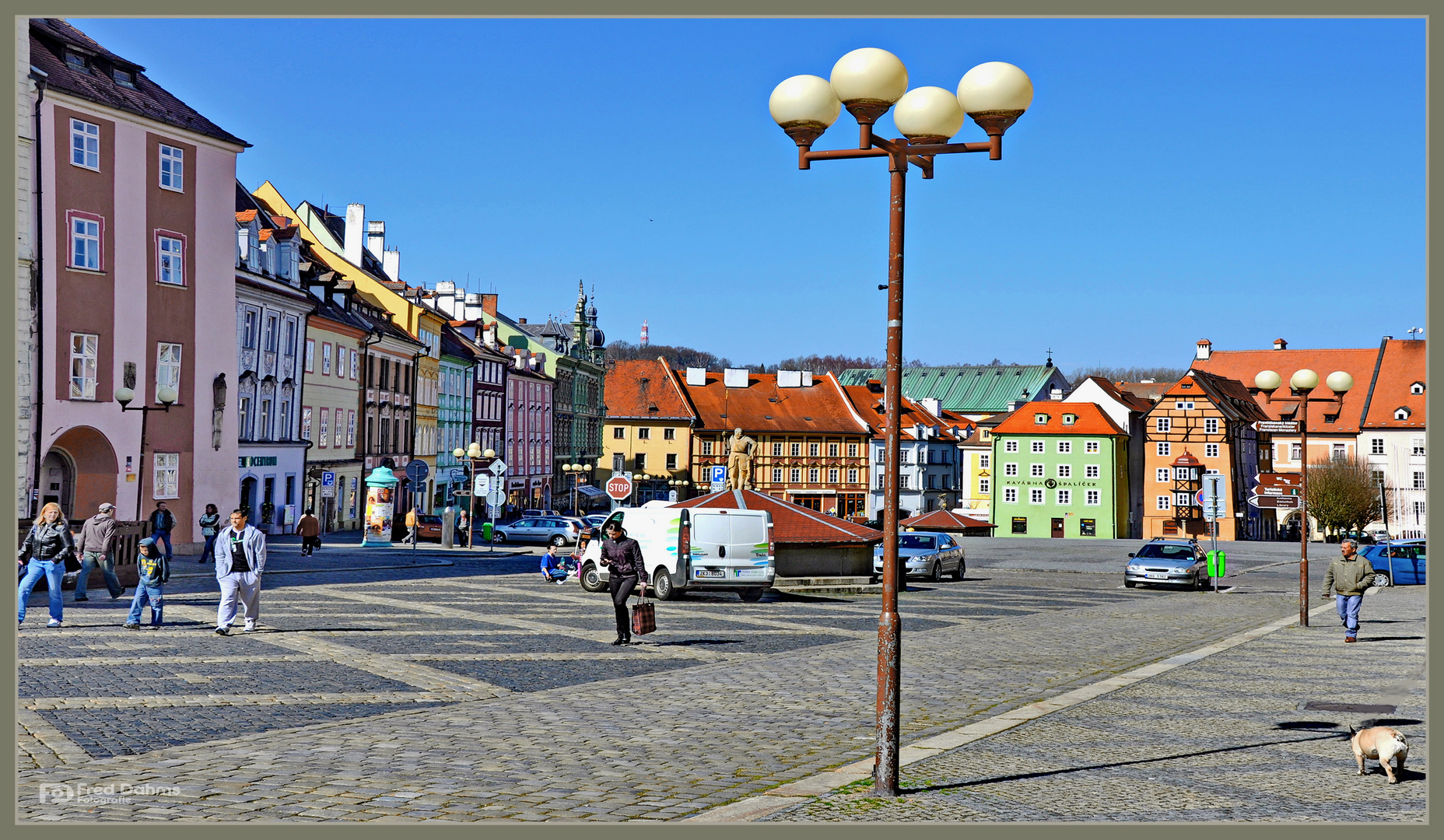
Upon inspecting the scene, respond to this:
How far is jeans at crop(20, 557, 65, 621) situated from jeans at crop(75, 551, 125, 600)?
87.1 inches

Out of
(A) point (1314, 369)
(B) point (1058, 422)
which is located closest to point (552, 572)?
(B) point (1058, 422)

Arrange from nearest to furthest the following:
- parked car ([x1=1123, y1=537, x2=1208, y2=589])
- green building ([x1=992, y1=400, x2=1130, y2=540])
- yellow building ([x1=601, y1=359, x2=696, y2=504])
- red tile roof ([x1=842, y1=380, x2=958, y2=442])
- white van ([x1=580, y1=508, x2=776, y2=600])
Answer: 1. white van ([x1=580, y1=508, x2=776, y2=600])
2. parked car ([x1=1123, y1=537, x2=1208, y2=589])
3. green building ([x1=992, y1=400, x2=1130, y2=540])
4. yellow building ([x1=601, y1=359, x2=696, y2=504])
5. red tile roof ([x1=842, y1=380, x2=958, y2=442])

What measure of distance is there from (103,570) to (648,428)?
88197 mm

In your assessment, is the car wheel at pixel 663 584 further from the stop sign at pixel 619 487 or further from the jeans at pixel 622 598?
the stop sign at pixel 619 487

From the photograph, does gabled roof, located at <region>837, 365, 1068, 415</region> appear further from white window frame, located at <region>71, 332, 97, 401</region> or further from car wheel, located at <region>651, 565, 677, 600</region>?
car wheel, located at <region>651, 565, 677, 600</region>

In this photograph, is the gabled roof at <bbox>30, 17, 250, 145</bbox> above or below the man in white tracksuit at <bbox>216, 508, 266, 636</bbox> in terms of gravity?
above

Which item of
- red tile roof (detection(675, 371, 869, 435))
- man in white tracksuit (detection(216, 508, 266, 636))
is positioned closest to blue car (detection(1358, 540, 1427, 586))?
man in white tracksuit (detection(216, 508, 266, 636))

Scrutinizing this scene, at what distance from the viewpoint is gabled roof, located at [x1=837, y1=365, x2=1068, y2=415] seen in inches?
5901

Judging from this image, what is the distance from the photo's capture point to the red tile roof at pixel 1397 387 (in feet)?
330

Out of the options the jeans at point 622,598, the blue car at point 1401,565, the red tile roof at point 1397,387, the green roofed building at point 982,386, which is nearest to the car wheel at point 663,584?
the jeans at point 622,598

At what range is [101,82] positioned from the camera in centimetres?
3628

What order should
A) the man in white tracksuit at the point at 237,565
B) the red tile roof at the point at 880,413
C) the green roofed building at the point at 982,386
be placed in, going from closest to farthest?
the man in white tracksuit at the point at 237,565, the red tile roof at the point at 880,413, the green roofed building at the point at 982,386

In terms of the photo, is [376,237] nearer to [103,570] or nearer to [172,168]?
[172,168]

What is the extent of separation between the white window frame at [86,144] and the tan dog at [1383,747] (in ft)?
107
